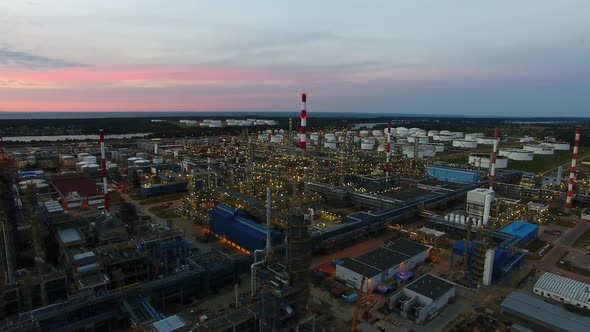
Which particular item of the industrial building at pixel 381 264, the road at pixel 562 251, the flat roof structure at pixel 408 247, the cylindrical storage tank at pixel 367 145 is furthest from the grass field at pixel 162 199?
the cylindrical storage tank at pixel 367 145

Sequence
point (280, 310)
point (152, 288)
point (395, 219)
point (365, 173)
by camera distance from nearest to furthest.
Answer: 1. point (280, 310)
2. point (152, 288)
3. point (395, 219)
4. point (365, 173)

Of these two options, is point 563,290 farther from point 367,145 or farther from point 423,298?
point 367,145

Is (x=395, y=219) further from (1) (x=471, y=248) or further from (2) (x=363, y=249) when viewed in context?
(1) (x=471, y=248)

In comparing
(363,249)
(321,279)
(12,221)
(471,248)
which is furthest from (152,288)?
(471,248)

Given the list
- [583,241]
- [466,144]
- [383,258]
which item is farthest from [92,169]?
[466,144]

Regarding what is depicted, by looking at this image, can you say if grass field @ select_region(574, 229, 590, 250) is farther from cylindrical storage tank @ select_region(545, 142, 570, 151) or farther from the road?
cylindrical storage tank @ select_region(545, 142, 570, 151)

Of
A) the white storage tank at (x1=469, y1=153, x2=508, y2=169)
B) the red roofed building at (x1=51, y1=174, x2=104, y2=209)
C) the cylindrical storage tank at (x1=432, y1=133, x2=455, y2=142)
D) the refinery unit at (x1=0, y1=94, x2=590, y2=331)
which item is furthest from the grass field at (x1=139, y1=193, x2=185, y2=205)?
the cylindrical storage tank at (x1=432, y1=133, x2=455, y2=142)
